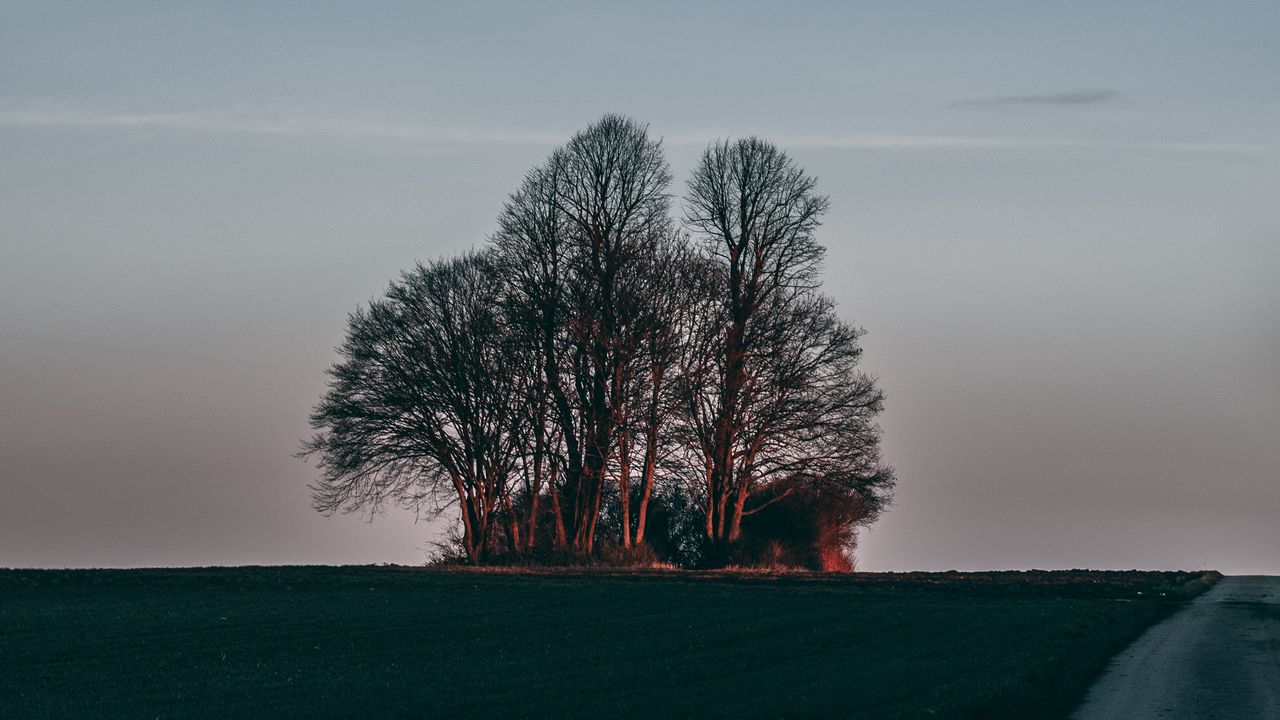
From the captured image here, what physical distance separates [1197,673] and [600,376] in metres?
29.5

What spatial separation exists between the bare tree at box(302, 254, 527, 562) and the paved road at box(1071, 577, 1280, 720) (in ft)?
86.3

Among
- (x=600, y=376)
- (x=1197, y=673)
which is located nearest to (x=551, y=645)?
(x=1197, y=673)

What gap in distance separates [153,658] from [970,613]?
55.6 ft

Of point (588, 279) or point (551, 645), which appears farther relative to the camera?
point (588, 279)

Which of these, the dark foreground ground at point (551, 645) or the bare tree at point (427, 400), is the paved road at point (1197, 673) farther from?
the bare tree at point (427, 400)

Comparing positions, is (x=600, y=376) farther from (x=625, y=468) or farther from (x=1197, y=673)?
(x=1197, y=673)

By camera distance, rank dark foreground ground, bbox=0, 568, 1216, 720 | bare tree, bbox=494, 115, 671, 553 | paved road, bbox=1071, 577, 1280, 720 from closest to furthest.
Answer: paved road, bbox=1071, 577, 1280, 720 → dark foreground ground, bbox=0, 568, 1216, 720 → bare tree, bbox=494, 115, 671, 553

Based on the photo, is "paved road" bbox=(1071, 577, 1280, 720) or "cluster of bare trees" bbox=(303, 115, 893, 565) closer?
"paved road" bbox=(1071, 577, 1280, 720)

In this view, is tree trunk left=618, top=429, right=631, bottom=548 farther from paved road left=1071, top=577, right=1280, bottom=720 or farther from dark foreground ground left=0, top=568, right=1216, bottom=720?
paved road left=1071, top=577, right=1280, bottom=720

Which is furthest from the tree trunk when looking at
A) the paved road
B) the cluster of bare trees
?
the paved road

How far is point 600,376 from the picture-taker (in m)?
45.9

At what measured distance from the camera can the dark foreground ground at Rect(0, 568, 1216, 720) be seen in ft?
52.9

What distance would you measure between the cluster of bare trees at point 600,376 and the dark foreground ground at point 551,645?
862cm

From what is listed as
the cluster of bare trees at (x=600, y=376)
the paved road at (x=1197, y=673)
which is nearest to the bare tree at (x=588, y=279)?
the cluster of bare trees at (x=600, y=376)
